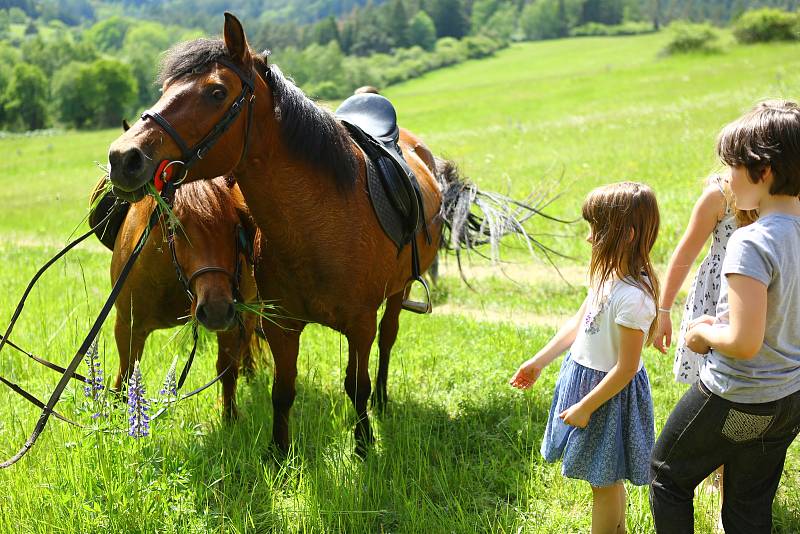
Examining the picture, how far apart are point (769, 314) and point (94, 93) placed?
61380 millimetres

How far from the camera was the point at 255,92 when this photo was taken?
299 centimetres

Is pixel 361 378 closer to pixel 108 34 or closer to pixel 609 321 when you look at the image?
pixel 609 321

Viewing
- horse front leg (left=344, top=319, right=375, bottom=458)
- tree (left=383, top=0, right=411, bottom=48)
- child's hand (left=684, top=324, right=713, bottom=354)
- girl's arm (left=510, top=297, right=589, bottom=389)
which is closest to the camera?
child's hand (left=684, top=324, right=713, bottom=354)

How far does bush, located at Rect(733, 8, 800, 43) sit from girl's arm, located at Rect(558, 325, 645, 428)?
45.7m

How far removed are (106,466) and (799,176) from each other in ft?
9.32

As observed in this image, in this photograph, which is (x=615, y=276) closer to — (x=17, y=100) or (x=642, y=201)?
(x=642, y=201)

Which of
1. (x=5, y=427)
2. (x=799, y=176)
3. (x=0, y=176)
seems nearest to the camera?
(x=799, y=176)

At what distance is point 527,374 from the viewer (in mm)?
3010

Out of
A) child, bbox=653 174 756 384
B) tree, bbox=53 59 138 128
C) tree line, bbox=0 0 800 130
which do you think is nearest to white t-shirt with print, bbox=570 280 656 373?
child, bbox=653 174 756 384

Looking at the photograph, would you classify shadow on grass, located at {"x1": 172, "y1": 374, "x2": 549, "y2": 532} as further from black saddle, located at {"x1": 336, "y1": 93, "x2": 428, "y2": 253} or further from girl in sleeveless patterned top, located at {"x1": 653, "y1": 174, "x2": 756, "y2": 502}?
black saddle, located at {"x1": 336, "y1": 93, "x2": 428, "y2": 253}

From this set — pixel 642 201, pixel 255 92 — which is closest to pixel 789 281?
pixel 642 201

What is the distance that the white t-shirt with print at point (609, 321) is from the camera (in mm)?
2586

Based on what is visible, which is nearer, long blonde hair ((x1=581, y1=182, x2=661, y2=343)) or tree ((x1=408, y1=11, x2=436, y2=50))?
long blonde hair ((x1=581, y1=182, x2=661, y2=343))

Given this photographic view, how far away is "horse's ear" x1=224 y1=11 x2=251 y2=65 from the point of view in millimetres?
2783
